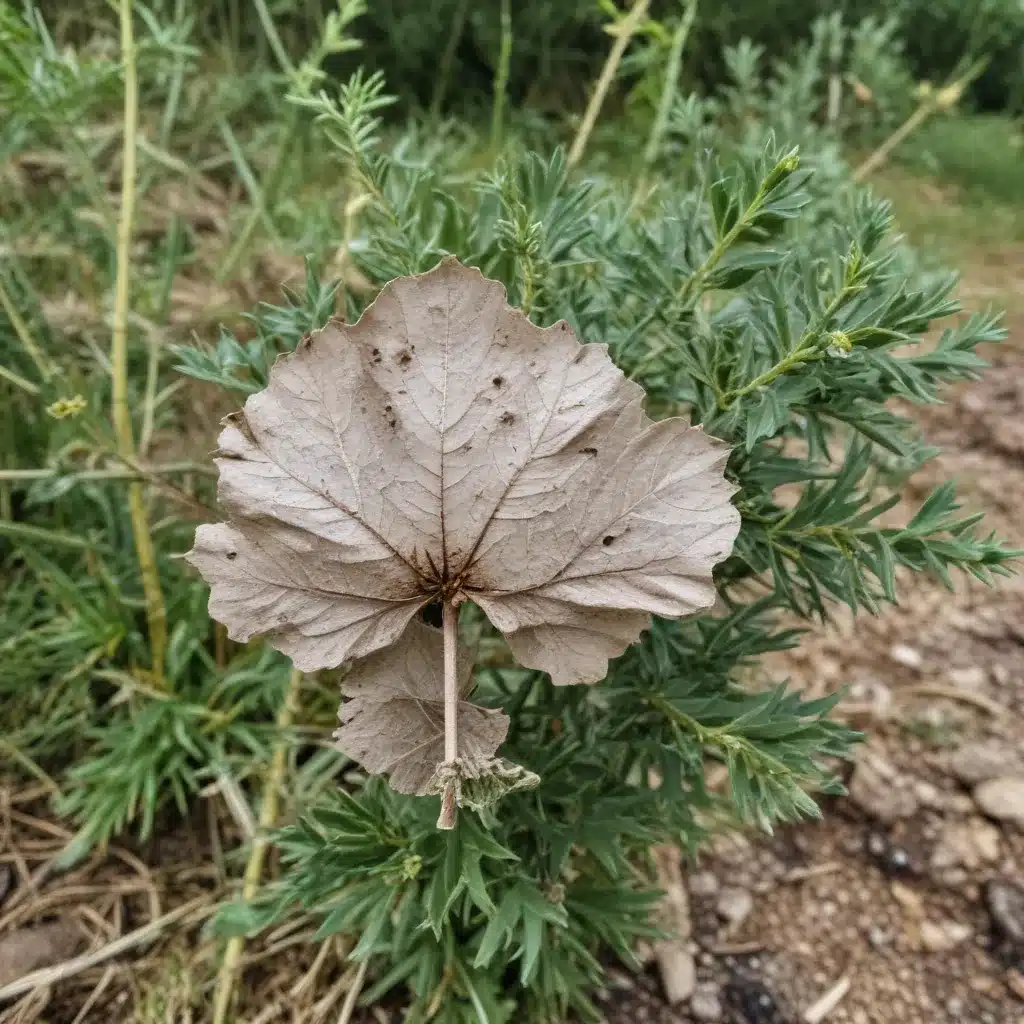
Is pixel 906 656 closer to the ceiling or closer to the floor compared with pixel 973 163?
closer to the floor

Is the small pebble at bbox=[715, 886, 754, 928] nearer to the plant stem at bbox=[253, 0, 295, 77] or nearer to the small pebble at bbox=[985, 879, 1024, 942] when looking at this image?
the small pebble at bbox=[985, 879, 1024, 942]

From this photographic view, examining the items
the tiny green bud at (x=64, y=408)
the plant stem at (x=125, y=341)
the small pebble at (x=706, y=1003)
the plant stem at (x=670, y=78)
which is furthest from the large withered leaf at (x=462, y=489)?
the plant stem at (x=670, y=78)

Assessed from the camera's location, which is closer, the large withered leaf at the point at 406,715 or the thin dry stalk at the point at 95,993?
the large withered leaf at the point at 406,715

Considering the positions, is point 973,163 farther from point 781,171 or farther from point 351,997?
point 351,997

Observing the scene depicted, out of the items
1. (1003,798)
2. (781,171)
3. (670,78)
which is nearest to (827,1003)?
(1003,798)

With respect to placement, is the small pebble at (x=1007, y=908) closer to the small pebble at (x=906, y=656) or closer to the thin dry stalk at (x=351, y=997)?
the small pebble at (x=906, y=656)

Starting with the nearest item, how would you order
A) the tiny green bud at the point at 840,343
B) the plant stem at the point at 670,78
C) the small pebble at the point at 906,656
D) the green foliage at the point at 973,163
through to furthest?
the tiny green bud at the point at 840,343 → the plant stem at the point at 670,78 → the small pebble at the point at 906,656 → the green foliage at the point at 973,163

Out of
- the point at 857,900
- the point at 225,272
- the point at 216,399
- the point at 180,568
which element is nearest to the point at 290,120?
the point at 225,272

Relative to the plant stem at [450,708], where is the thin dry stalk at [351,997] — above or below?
below
